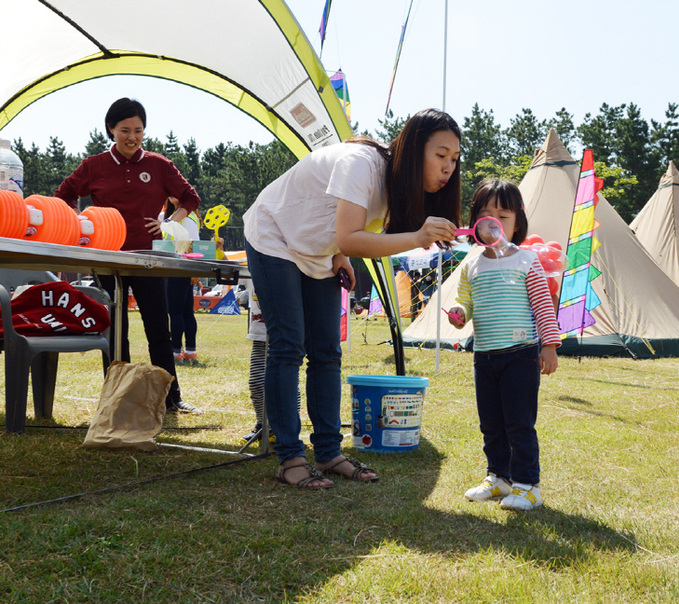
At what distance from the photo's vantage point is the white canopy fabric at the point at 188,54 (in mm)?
3396

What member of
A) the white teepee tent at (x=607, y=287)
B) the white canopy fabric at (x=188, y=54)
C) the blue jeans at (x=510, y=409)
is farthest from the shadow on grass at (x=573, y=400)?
the white teepee tent at (x=607, y=287)

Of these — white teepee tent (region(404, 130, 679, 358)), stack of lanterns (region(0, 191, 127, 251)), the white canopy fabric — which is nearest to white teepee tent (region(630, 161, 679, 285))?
white teepee tent (region(404, 130, 679, 358))

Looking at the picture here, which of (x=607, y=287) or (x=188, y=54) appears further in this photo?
(x=607, y=287)

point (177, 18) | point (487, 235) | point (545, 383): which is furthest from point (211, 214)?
point (545, 383)

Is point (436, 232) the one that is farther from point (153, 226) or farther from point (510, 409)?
point (153, 226)

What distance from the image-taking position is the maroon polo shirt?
309 cm

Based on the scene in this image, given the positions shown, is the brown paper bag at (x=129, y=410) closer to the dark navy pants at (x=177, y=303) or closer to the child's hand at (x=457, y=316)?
the child's hand at (x=457, y=316)

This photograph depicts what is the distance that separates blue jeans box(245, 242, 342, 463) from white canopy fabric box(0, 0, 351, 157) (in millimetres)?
1527

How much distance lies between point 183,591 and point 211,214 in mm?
2117

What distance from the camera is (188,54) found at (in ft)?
12.5

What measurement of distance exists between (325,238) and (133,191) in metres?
1.49

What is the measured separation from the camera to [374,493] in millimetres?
1981

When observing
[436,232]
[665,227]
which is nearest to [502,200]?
[436,232]

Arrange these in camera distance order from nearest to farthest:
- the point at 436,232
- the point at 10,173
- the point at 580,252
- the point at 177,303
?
the point at 436,232 → the point at 10,173 → the point at 177,303 → the point at 580,252
